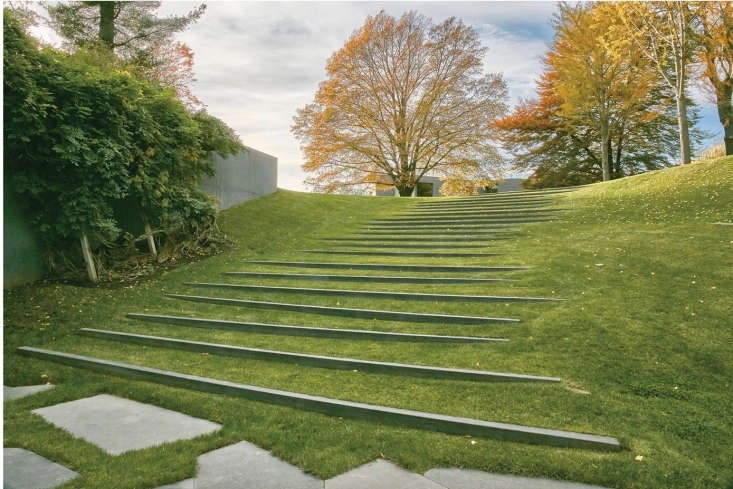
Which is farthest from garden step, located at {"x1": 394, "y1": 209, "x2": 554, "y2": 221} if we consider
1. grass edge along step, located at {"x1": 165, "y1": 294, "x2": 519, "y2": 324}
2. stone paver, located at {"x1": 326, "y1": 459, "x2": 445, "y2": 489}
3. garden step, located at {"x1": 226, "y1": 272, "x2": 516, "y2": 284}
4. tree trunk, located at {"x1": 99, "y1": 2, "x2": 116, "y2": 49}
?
tree trunk, located at {"x1": 99, "y1": 2, "x2": 116, "y2": 49}

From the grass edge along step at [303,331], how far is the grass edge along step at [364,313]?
0.47m

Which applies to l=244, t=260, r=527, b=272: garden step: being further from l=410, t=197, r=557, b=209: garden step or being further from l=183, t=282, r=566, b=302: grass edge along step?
l=410, t=197, r=557, b=209: garden step

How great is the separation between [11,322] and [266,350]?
4.25 m

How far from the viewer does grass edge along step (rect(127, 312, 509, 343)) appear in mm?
5238

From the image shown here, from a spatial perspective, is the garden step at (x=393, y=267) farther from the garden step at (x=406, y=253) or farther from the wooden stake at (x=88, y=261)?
the wooden stake at (x=88, y=261)

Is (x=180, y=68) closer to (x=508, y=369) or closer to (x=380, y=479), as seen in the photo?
(x=508, y=369)

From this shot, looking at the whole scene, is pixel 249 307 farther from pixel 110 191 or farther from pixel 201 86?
pixel 201 86

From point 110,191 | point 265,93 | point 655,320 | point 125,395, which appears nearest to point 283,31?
point 265,93

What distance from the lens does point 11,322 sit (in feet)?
21.9

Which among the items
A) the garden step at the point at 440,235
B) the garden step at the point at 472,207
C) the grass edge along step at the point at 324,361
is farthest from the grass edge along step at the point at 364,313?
the garden step at the point at 472,207

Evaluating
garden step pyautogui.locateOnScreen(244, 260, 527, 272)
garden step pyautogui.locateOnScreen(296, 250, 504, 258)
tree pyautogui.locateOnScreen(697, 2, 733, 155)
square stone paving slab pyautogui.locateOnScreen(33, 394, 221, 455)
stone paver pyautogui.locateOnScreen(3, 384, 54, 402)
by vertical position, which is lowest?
stone paver pyautogui.locateOnScreen(3, 384, 54, 402)

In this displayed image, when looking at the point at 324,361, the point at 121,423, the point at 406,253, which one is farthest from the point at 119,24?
the point at 121,423

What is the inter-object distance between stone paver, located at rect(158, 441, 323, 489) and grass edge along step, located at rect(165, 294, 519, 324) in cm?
300

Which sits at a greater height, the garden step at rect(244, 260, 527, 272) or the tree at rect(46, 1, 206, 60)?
the tree at rect(46, 1, 206, 60)
